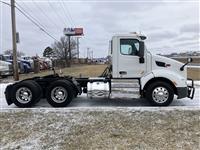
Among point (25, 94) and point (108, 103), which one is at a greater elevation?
point (25, 94)

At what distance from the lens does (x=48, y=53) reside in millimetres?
96750

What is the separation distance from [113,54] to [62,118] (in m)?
3.42

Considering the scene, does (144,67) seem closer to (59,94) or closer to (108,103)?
(108,103)

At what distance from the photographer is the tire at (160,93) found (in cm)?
998

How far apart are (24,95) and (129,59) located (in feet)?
11.5

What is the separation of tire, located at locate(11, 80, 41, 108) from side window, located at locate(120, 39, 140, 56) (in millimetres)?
3005

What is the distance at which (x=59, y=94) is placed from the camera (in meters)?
10.2

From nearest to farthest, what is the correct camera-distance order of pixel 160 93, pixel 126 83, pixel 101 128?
pixel 101 128, pixel 160 93, pixel 126 83

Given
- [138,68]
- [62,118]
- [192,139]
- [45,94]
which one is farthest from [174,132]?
[45,94]

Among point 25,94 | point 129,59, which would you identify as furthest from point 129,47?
point 25,94

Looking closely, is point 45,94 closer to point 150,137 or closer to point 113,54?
point 113,54

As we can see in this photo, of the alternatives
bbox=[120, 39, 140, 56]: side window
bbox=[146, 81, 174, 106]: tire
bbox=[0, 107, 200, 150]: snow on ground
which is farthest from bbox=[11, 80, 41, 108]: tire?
bbox=[146, 81, 174, 106]: tire

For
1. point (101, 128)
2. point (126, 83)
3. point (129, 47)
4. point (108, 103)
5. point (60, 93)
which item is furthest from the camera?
point (108, 103)

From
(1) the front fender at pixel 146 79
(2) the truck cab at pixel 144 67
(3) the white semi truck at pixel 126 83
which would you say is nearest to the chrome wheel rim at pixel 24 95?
(3) the white semi truck at pixel 126 83
